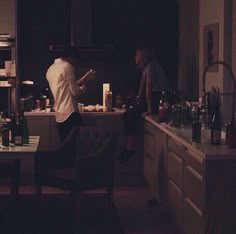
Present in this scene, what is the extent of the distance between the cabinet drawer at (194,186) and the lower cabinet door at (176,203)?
0.32m

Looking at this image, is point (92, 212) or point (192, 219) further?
point (92, 212)

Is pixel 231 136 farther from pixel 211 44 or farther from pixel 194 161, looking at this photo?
pixel 211 44

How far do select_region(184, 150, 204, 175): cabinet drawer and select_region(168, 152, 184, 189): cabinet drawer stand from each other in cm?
26

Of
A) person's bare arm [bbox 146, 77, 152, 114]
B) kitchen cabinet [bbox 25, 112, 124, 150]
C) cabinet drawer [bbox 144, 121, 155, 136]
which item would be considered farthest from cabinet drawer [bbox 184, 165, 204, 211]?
kitchen cabinet [bbox 25, 112, 124, 150]

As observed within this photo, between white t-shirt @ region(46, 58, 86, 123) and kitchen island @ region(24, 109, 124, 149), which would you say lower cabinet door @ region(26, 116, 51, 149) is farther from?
white t-shirt @ region(46, 58, 86, 123)

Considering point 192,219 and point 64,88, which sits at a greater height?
point 64,88

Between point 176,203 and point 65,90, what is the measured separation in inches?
105

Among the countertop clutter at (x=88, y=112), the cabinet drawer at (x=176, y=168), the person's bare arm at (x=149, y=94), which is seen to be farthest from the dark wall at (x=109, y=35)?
the cabinet drawer at (x=176, y=168)

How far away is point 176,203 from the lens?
225 inches

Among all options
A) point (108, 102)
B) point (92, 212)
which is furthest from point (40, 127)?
point (92, 212)

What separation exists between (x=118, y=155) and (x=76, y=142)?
5.98 feet

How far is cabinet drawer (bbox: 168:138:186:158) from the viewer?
5380 mm

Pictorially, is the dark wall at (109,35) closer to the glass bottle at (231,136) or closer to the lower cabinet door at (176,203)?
the lower cabinet door at (176,203)

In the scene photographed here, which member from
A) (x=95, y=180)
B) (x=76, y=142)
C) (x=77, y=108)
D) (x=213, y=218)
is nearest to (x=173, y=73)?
(x=77, y=108)
